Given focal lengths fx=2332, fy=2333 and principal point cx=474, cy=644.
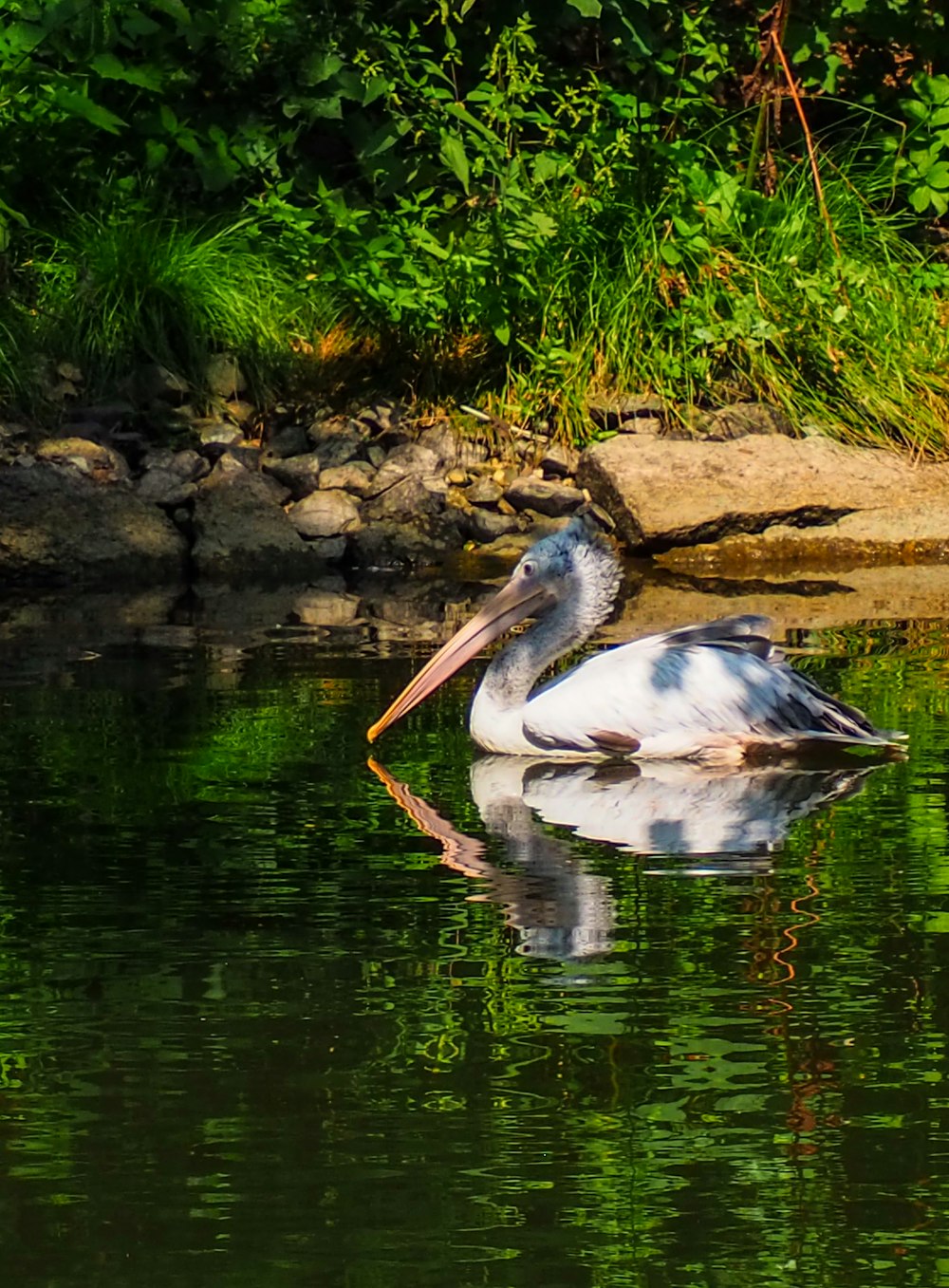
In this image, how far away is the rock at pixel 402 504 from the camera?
1097 centimetres

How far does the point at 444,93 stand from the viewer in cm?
1155

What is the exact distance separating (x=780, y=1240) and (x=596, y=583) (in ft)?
13.7

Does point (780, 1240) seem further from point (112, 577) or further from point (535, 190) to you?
point (535, 190)

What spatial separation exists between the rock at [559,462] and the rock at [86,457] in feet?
6.75

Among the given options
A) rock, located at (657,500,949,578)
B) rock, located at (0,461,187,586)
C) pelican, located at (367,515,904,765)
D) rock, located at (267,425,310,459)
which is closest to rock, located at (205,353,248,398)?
rock, located at (267,425,310,459)

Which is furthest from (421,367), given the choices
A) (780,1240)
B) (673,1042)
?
(780,1240)

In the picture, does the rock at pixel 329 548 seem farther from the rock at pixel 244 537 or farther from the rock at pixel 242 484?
the rock at pixel 242 484

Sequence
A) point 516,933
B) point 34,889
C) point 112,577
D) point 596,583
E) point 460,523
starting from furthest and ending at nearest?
point 460,523
point 112,577
point 596,583
point 34,889
point 516,933

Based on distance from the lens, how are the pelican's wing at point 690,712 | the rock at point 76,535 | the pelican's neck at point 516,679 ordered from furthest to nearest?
the rock at point 76,535
the pelican's neck at point 516,679
the pelican's wing at point 690,712

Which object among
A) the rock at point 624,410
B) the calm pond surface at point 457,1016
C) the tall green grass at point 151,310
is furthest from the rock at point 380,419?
the calm pond surface at point 457,1016

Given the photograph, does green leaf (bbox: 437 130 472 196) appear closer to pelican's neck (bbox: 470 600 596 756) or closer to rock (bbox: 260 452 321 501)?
rock (bbox: 260 452 321 501)

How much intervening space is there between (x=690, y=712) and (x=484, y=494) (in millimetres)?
4980

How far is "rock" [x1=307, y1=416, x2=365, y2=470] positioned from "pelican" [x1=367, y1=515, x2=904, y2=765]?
4.66m

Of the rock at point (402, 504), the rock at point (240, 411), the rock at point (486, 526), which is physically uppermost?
the rock at point (240, 411)
